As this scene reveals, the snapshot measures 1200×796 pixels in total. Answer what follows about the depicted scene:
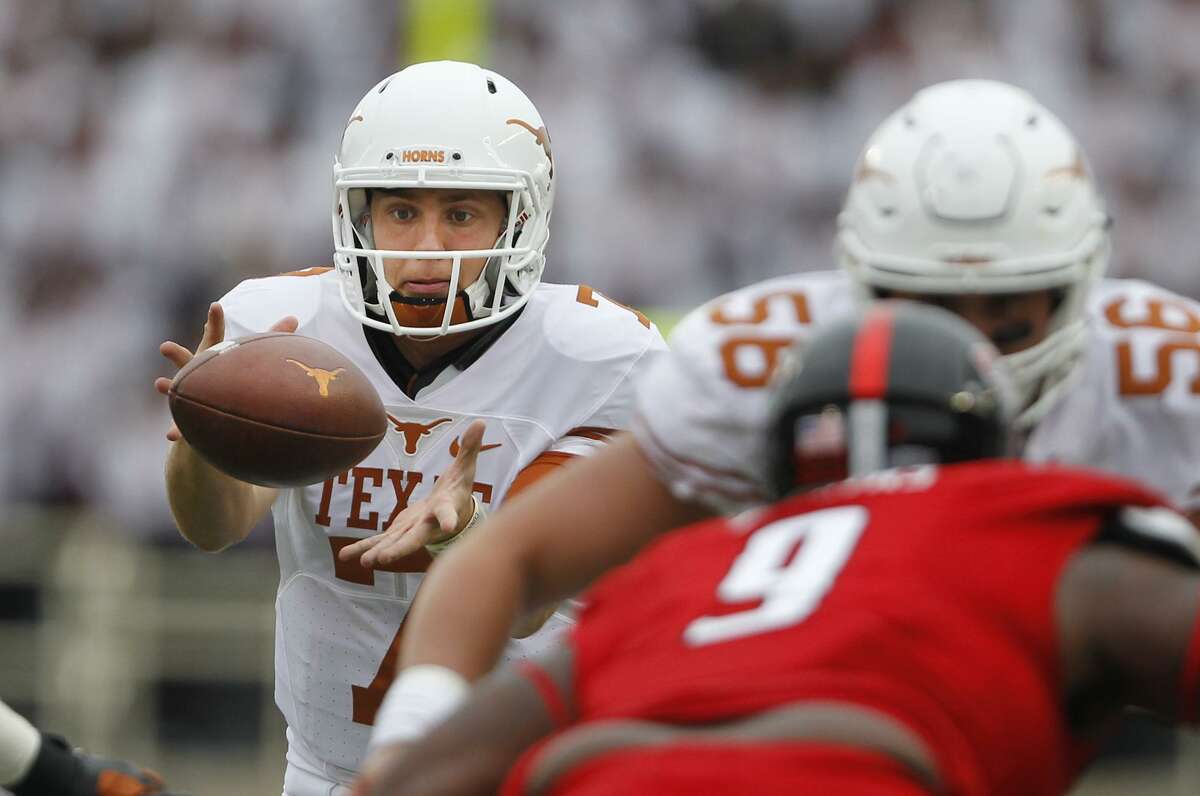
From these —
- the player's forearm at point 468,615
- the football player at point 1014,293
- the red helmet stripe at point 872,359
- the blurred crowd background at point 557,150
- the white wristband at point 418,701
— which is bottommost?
the blurred crowd background at point 557,150

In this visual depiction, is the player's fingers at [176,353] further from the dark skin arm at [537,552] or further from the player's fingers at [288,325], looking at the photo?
the dark skin arm at [537,552]

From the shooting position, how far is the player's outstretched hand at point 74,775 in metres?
2.59

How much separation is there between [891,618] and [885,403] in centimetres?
23

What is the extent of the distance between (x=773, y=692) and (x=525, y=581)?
0.61m

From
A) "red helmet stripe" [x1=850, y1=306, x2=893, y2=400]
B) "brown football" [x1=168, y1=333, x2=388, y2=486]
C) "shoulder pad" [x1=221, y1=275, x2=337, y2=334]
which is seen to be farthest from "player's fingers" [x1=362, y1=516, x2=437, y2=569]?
"red helmet stripe" [x1=850, y1=306, x2=893, y2=400]

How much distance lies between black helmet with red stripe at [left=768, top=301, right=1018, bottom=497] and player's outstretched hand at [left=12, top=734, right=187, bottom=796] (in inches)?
46.9

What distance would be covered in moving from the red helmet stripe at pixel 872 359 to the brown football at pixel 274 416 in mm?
1515

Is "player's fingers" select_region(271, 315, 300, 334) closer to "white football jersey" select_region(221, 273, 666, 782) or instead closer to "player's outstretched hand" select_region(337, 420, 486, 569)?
"white football jersey" select_region(221, 273, 666, 782)

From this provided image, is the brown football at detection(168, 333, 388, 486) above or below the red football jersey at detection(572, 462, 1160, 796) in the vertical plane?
below

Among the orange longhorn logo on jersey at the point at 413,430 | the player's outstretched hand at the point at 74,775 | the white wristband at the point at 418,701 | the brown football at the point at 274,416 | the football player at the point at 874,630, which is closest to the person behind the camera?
the football player at the point at 874,630

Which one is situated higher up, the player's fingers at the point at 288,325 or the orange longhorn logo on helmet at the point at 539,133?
the orange longhorn logo on helmet at the point at 539,133

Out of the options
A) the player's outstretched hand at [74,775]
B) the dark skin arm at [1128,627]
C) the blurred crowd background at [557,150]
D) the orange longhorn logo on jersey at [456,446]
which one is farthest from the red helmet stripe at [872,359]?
the blurred crowd background at [557,150]

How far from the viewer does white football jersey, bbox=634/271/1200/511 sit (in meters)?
2.14

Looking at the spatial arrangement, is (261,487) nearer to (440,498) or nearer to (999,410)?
(440,498)
